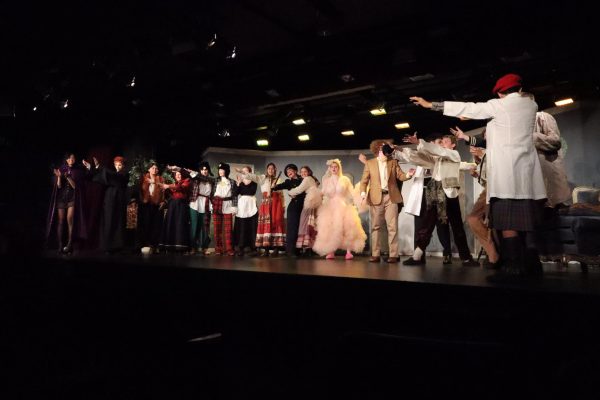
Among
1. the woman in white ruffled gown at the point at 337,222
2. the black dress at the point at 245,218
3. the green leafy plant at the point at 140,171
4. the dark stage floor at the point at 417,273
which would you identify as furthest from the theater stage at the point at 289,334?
the green leafy plant at the point at 140,171

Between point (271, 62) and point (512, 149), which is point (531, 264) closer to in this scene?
point (512, 149)

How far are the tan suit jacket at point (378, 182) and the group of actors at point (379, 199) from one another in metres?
0.01

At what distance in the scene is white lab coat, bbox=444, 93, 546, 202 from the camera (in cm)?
342

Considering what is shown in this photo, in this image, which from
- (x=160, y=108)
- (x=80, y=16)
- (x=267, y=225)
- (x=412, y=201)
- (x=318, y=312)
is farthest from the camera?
(x=160, y=108)

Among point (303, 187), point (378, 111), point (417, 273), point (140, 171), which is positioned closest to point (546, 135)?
point (417, 273)

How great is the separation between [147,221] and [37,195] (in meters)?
3.52

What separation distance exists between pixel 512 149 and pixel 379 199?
2.81m

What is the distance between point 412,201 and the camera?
5.79 m

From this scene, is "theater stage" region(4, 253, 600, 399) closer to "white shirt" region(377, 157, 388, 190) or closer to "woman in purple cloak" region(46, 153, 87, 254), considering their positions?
"woman in purple cloak" region(46, 153, 87, 254)

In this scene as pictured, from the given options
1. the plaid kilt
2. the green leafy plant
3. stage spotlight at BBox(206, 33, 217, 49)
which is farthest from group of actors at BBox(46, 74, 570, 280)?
stage spotlight at BBox(206, 33, 217, 49)

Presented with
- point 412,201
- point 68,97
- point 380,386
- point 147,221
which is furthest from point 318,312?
point 68,97

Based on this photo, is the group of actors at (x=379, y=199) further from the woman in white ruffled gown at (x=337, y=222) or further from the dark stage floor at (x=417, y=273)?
the dark stage floor at (x=417, y=273)

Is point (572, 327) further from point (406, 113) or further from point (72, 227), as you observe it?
point (72, 227)

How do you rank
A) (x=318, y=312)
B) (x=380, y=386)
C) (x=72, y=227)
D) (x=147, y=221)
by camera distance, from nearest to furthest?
1. (x=380, y=386)
2. (x=318, y=312)
3. (x=72, y=227)
4. (x=147, y=221)
